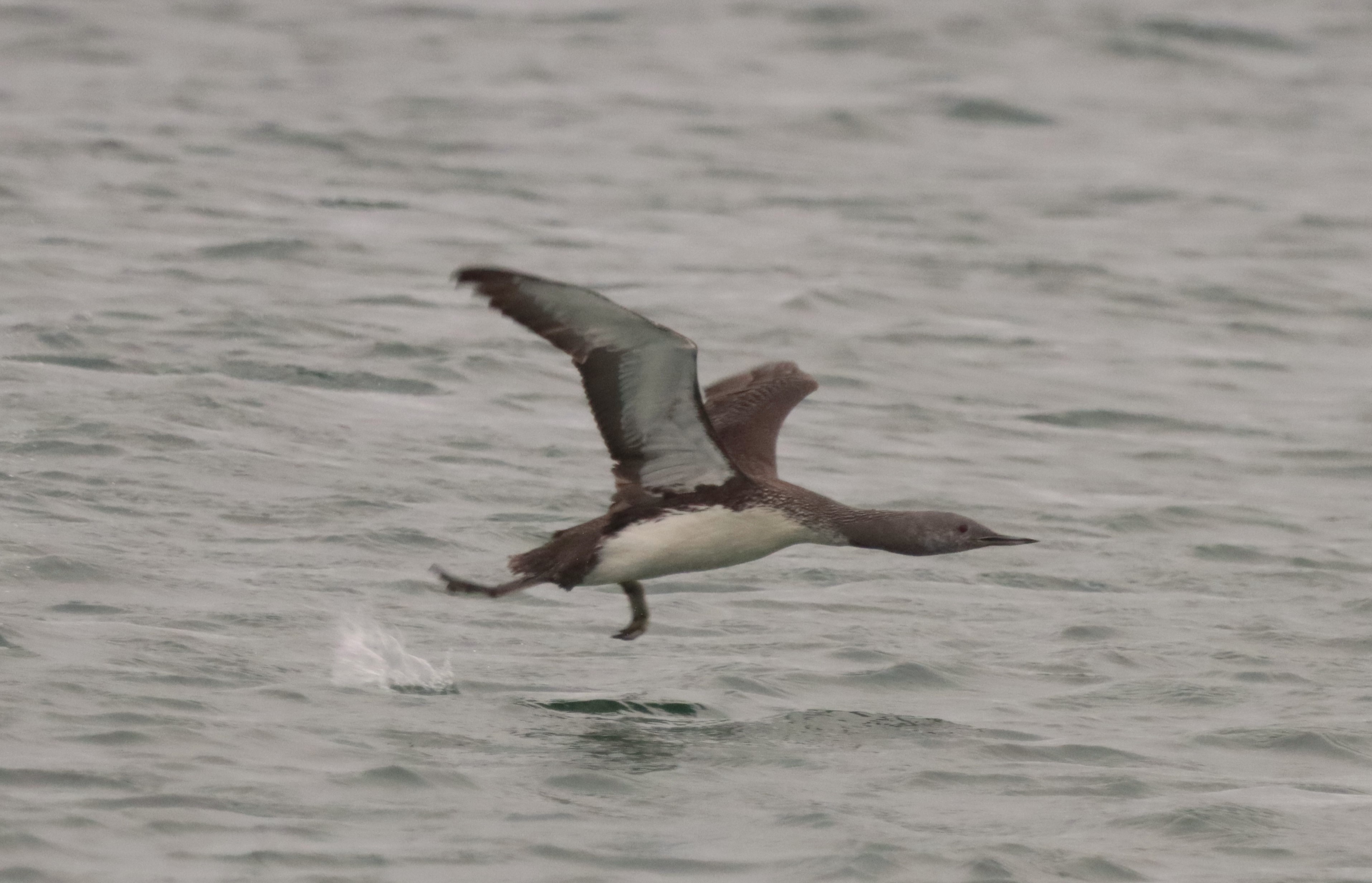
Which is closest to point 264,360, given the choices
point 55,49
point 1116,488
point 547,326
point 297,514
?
point 297,514

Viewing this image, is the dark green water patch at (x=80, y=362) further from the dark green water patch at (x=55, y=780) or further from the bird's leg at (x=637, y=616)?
the dark green water patch at (x=55, y=780)

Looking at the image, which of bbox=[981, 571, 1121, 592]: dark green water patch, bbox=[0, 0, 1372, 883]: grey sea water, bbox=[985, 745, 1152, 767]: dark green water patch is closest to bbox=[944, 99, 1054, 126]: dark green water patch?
bbox=[0, 0, 1372, 883]: grey sea water

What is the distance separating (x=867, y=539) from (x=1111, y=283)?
9712mm

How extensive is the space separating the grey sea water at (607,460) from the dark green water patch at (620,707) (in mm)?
36

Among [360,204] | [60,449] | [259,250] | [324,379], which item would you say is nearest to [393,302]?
[259,250]

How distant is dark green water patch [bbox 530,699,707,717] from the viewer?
8953mm

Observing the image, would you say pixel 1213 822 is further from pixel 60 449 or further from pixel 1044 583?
pixel 60 449

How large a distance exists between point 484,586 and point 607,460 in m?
3.97

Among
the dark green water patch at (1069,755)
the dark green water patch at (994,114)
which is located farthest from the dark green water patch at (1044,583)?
the dark green water patch at (994,114)

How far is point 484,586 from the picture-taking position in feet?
30.1

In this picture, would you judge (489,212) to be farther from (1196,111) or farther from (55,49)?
(1196,111)

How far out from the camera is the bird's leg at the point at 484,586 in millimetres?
9062

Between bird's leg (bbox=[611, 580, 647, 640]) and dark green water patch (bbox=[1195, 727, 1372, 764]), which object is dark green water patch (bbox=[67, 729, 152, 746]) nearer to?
bird's leg (bbox=[611, 580, 647, 640])

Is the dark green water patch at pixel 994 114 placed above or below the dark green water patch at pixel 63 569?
above
